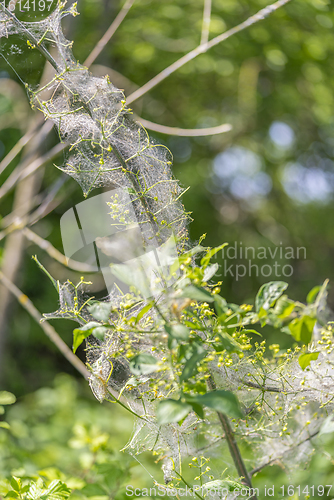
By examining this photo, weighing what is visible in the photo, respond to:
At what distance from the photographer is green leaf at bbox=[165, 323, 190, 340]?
12.1 inches

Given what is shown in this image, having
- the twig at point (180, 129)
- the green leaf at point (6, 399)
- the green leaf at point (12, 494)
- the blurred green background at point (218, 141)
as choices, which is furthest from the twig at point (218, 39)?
the green leaf at point (12, 494)

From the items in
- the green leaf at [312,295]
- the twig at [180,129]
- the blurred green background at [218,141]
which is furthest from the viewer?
the blurred green background at [218,141]

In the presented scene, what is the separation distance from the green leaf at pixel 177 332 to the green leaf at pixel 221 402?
53 millimetres

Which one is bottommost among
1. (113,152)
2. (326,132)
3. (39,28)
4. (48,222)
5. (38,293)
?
(38,293)

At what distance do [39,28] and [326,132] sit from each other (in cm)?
285

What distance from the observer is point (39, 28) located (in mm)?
575

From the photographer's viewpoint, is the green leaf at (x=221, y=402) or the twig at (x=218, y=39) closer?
the green leaf at (x=221, y=402)

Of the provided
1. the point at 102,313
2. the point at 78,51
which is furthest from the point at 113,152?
the point at 78,51

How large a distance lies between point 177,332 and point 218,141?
2.88 meters

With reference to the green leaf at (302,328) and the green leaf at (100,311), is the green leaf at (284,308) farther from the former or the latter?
the green leaf at (100,311)

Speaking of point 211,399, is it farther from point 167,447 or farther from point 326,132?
point 326,132

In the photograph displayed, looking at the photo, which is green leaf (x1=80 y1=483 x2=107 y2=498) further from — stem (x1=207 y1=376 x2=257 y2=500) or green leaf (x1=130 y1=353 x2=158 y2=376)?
green leaf (x1=130 y1=353 x2=158 y2=376)

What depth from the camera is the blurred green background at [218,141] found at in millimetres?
1839

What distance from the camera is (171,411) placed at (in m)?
0.30
